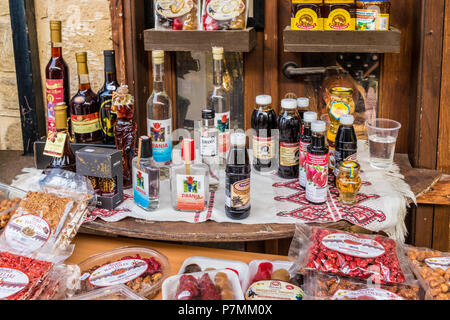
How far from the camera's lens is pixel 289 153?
172cm

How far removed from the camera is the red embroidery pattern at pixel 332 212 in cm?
148

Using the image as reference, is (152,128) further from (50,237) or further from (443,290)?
(443,290)

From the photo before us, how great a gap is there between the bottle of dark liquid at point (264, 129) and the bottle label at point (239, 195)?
0.96ft

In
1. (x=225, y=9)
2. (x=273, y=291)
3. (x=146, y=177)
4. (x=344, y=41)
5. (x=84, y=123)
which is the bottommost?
(x=273, y=291)

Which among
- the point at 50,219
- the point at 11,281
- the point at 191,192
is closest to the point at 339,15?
the point at 191,192

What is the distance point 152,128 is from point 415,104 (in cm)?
93

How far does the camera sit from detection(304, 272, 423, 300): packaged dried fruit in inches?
48.7

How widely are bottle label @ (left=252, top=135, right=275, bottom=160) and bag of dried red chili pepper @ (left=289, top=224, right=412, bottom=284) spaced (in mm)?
367

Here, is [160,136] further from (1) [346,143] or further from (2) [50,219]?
(1) [346,143]

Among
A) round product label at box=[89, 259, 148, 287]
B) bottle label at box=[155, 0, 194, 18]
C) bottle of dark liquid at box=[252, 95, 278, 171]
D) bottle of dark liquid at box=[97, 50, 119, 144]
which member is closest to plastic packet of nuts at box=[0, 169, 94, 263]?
round product label at box=[89, 259, 148, 287]

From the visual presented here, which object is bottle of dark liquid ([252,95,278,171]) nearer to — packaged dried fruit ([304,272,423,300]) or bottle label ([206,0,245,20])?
bottle label ([206,0,245,20])

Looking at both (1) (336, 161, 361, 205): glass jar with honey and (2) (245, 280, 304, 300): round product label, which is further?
(1) (336, 161, 361, 205): glass jar with honey

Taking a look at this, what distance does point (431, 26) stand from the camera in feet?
5.65

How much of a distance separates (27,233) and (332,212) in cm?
87
